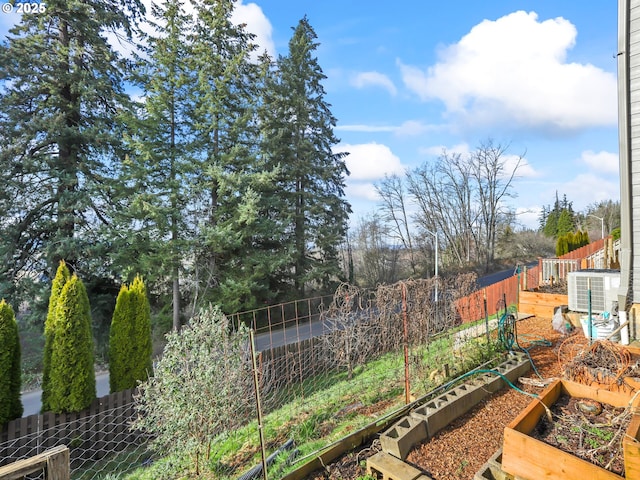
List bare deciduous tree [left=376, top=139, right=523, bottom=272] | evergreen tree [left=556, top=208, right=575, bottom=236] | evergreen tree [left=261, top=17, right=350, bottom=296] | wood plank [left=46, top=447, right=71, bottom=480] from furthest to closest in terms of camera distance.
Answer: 1. evergreen tree [left=556, top=208, right=575, bottom=236]
2. bare deciduous tree [left=376, top=139, right=523, bottom=272]
3. evergreen tree [left=261, top=17, right=350, bottom=296]
4. wood plank [left=46, top=447, right=71, bottom=480]

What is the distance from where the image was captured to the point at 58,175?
8.95m

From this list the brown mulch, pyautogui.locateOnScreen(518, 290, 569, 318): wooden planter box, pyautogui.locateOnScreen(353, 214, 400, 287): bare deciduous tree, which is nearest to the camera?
the brown mulch

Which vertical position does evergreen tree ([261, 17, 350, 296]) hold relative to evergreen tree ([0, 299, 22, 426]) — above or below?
above

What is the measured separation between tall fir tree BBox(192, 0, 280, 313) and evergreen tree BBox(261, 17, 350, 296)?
149cm

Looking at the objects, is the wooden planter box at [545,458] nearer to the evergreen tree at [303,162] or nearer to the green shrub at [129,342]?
the green shrub at [129,342]

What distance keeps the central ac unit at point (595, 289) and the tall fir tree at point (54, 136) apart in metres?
11.6

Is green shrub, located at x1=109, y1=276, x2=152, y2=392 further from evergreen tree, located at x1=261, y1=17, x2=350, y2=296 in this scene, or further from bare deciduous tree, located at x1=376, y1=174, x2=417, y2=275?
bare deciduous tree, located at x1=376, y1=174, x2=417, y2=275

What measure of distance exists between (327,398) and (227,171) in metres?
8.76

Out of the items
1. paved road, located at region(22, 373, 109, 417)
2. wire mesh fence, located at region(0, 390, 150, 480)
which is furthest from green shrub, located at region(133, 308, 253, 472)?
paved road, located at region(22, 373, 109, 417)

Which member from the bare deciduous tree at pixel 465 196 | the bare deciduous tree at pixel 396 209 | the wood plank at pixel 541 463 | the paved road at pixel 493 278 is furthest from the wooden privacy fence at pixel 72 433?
the bare deciduous tree at pixel 465 196

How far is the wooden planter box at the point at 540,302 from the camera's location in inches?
294

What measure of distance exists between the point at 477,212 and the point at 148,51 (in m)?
23.0

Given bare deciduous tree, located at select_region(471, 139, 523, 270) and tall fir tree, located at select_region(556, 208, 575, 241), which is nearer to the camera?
bare deciduous tree, located at select_region(471, 139, 523, 270)

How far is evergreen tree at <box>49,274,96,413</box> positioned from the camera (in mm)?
4867
